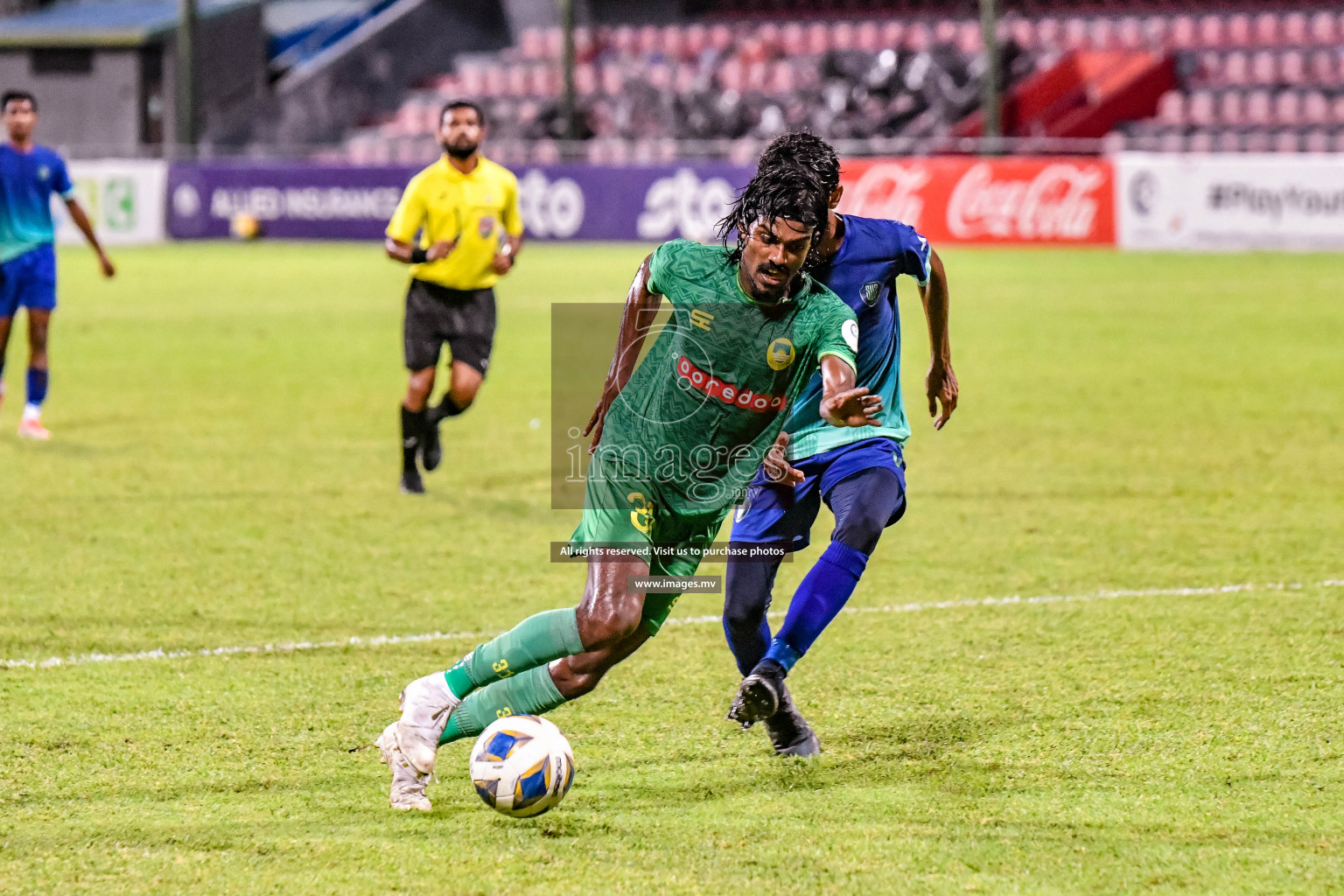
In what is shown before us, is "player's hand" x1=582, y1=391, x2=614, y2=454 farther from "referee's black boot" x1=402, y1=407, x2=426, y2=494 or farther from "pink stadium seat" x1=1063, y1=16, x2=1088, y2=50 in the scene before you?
"pink stadium seat" x1=1063, y1=16, x2=1088, y2=50

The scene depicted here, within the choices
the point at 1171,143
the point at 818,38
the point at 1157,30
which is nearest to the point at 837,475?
the point at 1171,143

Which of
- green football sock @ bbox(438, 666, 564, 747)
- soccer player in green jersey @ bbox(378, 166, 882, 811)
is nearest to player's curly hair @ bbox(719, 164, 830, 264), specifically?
soccer player in green jersey @ bbox(378, 166, 882, 811)

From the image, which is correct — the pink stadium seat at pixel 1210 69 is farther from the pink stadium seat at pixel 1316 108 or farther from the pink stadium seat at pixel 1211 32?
the pink stadium seat at pixel 1316 108

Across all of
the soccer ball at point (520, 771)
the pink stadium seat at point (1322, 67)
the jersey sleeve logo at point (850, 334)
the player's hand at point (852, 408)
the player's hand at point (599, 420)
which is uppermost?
the pink stadium seat at point (1322, 67)

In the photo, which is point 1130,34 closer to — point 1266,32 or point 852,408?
point 1266,32

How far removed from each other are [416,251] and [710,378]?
5.39 m

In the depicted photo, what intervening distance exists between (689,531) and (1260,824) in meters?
1.65

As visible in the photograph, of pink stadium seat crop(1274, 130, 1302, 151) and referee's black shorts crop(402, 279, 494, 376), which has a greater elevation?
pink stadium seat crop(1274, 130, 1302, 151)

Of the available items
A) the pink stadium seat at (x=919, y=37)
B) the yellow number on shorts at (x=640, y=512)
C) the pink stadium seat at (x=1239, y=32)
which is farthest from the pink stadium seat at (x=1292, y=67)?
the yellow number on shorts at (x=640, y=512)

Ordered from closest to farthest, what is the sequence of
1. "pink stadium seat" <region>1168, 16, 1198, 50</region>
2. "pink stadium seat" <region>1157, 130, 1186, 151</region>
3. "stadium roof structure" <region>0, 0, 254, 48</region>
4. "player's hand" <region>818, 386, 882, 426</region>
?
1. "player's hand" <region>818, 386, 882, 426</region>
2. "pink stadium seat" <region>1157, 130, 1186, 151</region>
3. "pink stadium seat" <region>1168, 16, 1198, 50</region>
4. "stadium roof structure" <region>0, 0, 254, 48</region>

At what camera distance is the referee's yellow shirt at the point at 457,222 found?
31.5 feet

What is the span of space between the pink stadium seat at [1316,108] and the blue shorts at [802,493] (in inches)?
1095

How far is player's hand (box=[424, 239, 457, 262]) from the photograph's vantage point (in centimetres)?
946

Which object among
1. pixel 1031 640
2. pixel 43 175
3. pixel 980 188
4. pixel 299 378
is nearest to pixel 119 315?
pixel 299 378
